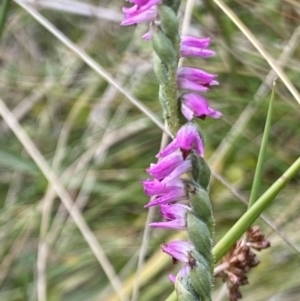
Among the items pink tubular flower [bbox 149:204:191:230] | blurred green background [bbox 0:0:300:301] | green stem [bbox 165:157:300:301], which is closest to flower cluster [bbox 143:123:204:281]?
pink tubular flower [bbox 149:204:191:230]

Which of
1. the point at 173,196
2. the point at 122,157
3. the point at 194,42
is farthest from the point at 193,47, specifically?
the point at 122,157

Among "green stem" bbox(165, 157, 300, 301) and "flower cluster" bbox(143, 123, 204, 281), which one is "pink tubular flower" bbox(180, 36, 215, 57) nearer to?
"flower cluster" bbox(143, 123, 204, 281)

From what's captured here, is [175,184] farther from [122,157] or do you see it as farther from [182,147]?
[122,157]

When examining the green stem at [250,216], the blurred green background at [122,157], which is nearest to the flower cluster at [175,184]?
the green stem at [250,216]

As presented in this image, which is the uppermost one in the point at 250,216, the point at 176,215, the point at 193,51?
the point at 193,51

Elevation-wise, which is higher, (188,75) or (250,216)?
(188,75)

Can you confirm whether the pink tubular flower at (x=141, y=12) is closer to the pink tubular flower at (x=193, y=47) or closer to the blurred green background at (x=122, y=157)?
the pink tubular flower at (x=193, y=47)

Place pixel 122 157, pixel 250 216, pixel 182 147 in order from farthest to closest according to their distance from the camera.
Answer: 1. pixel 122 157
2. pixel 250 216
3. pixel 182 147

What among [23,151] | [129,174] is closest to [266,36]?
[129,174]

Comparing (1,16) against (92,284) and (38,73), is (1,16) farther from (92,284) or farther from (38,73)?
(38,73)
